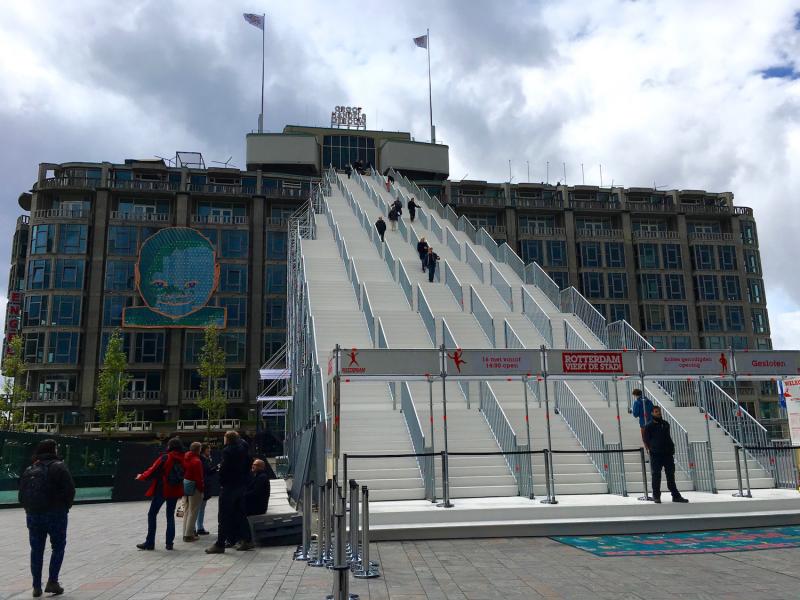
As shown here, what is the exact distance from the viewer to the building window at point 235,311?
6069 centimetres

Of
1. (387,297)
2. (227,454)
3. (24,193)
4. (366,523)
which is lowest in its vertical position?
(366,523)

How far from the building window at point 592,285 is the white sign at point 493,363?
5608 centimetres

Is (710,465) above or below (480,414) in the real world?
below

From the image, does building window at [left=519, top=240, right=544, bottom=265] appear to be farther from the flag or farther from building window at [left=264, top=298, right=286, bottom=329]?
the flag

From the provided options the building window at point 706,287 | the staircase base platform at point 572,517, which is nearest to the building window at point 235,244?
the building window at point 706,287

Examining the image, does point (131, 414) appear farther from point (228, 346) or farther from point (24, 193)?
point (24, 193)

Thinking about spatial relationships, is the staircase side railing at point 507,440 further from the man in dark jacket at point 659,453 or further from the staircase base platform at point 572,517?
the man in dark jacket at point 659,453

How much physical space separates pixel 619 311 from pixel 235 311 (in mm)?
37852

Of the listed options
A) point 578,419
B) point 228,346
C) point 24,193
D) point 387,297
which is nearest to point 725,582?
point 578,419

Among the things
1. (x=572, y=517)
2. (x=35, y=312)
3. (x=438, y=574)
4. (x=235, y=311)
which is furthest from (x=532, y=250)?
(x=438, y=574)

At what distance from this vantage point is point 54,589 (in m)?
7.25

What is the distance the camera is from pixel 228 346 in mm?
59875

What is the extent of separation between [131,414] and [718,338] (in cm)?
5542

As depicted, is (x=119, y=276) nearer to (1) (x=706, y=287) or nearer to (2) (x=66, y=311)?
(2) (x=66, y=311)
